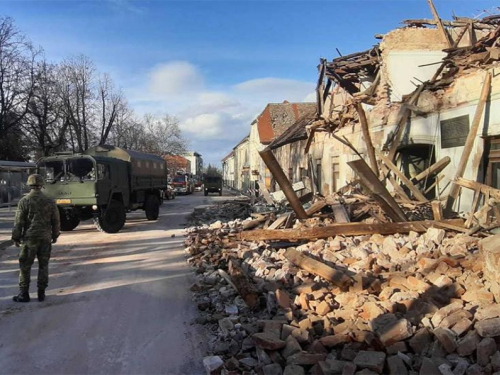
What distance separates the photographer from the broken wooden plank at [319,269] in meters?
5.45

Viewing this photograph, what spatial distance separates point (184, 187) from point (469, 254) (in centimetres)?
4016

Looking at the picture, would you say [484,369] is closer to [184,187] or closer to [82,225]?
[82,225]

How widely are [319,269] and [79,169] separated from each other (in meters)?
9.81

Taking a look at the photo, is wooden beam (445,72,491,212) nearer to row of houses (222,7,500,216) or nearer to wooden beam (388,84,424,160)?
row of houses (222,7,500,216)

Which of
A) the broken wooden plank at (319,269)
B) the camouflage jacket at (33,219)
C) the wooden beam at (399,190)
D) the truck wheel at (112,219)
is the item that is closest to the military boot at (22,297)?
the camouflage jacket at (33,219)

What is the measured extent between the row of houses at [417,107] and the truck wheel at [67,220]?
28.6ft

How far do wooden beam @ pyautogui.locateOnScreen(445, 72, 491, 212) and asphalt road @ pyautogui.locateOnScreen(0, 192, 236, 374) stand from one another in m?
5.92

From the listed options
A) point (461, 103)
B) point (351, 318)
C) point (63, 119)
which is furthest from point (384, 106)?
point (63, 119)

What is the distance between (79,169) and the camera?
43.4ft

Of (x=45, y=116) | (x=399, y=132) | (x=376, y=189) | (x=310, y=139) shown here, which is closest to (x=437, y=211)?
(x=376, y=189)

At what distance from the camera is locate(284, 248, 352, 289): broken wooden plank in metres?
5.45

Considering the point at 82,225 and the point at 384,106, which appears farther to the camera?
the point at 82,225

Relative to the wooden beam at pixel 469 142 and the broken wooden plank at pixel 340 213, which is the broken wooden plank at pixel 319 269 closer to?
the broken wooden plank at pixel 340 213

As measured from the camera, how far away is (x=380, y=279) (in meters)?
5.61
